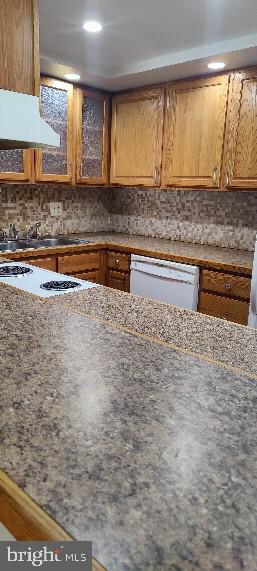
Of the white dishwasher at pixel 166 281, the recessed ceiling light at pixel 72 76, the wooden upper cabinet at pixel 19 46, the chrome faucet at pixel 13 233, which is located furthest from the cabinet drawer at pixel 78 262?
the wooden upper cabinet at pixel 19 46

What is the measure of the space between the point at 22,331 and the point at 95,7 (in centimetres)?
184

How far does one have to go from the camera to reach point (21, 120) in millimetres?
1439

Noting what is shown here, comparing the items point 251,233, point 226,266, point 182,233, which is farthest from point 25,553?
point 182,233

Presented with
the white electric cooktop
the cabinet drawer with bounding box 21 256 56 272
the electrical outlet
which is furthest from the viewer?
the electrical outlet

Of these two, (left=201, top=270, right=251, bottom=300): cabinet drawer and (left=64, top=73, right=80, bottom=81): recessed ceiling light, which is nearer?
(left=201, top=270, right=251, bottom=300): cabinet drawer

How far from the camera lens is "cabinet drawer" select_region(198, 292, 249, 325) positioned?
110 inches

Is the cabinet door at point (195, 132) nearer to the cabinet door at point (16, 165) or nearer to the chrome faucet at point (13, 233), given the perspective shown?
the cabinet door at point (16, 165)

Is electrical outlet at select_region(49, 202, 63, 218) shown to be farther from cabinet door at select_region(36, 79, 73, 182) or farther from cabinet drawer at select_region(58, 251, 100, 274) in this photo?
cabinet drawer at select_region(58, 251, 100, 274)

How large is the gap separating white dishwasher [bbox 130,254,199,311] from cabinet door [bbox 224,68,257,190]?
74 centimetres

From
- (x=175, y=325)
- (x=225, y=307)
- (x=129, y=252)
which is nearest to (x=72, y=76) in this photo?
(x=129, y=252)

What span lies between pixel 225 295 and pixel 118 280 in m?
1.05

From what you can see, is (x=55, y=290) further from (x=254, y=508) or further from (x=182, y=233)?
(x=182, y=233)

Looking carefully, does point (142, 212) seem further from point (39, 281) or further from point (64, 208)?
point (39, 281)

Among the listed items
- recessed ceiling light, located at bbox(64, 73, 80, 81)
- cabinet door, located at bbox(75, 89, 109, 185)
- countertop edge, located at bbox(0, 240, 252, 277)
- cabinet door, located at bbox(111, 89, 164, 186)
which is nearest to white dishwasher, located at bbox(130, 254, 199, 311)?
countertop edge, located at bbox(0, 240, 252, 277)
